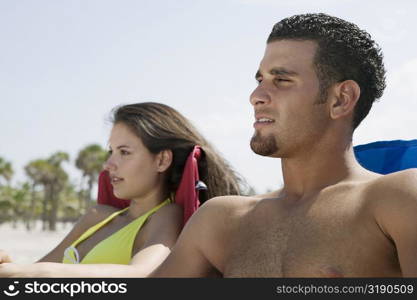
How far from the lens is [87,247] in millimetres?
3961

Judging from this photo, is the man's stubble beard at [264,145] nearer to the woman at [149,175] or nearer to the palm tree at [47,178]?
the woman at [149,175]

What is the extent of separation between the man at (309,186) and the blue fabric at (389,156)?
Answer: 745 millimetres

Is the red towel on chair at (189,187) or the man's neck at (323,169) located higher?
the man's neck at (323,169)

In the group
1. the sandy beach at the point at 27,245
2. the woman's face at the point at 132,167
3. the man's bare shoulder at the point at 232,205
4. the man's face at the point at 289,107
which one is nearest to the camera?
the man's face at the point at 289,107

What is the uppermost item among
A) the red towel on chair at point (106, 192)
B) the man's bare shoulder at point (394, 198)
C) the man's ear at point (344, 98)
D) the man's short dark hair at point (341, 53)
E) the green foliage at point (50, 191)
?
the man's short dark hair at point (341, 53)

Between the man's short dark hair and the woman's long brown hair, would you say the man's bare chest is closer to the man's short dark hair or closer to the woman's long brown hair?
the man's short dark hair

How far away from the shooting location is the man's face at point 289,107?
8.10 ft

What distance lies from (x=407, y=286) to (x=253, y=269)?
58 centimetres

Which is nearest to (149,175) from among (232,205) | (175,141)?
(175,141)

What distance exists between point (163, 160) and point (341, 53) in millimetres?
1652

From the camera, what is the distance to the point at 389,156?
335 cm

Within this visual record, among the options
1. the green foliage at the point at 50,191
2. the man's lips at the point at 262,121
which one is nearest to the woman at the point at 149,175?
the man's lips at the point at 262,121

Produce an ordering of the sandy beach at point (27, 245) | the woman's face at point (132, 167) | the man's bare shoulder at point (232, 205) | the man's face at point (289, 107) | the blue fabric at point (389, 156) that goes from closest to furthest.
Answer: the man's face at point (289, 107) → the man's bare shoulder at point (232, 205) → the blue fabric at point (389, 156) → the woman's face at point (132, 167) → the sandy beach at point (27, 245)

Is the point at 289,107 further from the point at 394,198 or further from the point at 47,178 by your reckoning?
the point at 47,178
